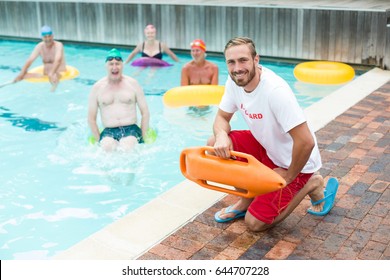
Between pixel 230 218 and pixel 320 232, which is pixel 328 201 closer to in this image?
pixel 320 232

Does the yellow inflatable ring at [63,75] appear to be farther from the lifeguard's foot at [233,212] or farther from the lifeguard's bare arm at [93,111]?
the lifeguard's foot at [233,212]

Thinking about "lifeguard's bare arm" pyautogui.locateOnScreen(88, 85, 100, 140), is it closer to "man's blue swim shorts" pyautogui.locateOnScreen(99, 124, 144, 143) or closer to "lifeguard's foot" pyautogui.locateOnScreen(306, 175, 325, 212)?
"man's blue swim shorts" pyautogui.locateOnScreen(99, 124, 144, 143)

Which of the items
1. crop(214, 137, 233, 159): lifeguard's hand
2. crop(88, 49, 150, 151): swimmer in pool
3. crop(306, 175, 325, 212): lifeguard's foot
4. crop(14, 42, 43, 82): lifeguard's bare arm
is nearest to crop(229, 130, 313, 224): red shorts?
crop(306, 175, 325, 212): lifeguard's foot

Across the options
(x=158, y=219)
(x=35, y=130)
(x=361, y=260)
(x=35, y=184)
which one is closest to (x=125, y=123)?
(x=35, y=184)

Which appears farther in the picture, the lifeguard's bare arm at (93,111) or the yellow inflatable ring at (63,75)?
the yellow inflatable ring at (63,75)

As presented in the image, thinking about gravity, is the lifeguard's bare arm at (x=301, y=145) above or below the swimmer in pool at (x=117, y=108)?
above

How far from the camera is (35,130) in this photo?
22.1ft

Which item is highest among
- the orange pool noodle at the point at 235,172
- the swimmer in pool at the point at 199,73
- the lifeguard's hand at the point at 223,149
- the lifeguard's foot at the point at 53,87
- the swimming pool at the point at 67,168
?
the lifeguard's hand at the point at 223,149

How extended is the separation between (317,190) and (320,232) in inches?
10.6

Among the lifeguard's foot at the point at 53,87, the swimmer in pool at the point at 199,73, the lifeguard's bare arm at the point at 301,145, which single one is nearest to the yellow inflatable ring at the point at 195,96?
the swimmer in pool at the point at 199,73

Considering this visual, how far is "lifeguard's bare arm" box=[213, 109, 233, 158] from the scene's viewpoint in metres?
3.04

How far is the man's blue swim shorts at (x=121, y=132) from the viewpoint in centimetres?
553

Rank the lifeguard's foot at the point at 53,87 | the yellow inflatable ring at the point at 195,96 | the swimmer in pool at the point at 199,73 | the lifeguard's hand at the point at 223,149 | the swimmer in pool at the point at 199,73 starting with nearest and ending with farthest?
the lifeguard's hand at the point at 223,149
the yellow inflatable ring at the point at 195,96
the swimmer in pool at the point at 199,73
the swimmer in pool at the point at 199,73
the lifeguard's foot at the point at 53,87

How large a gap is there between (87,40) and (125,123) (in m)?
6.92
